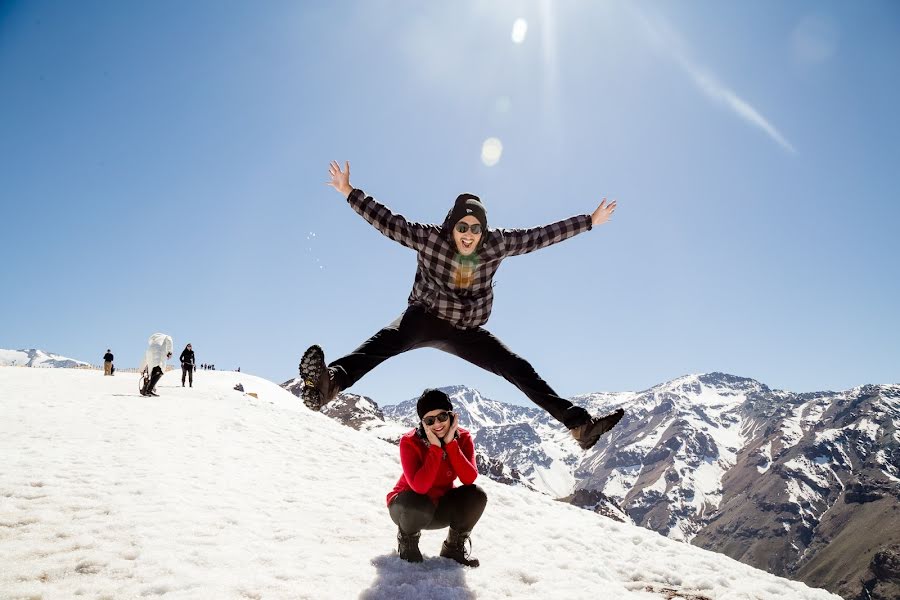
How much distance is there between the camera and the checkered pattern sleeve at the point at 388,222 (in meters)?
5.68

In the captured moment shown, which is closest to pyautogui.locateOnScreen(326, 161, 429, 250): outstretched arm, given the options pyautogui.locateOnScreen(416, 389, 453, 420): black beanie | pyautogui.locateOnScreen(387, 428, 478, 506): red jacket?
pyautogui.locateOnScreen(416, 389, 453, 420): black beanie

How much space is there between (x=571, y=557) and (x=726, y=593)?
6.69ft

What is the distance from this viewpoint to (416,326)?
5613 mm

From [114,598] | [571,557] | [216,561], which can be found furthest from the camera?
[571,557]

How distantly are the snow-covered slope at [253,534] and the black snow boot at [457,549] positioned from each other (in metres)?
0.16

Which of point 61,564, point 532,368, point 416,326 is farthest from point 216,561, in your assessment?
point 532,368

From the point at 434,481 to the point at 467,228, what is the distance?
2.90 meters

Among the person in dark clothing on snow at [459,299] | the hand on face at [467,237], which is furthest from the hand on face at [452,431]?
the hand on face at [467,237]

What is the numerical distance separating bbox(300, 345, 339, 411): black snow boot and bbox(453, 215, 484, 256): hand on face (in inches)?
76.4

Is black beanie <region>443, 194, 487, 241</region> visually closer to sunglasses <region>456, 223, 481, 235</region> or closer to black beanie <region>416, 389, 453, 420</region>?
sunglasses <region>456, 223, 481, 235</region>

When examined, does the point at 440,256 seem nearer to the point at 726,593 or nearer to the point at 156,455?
the point at 726,593

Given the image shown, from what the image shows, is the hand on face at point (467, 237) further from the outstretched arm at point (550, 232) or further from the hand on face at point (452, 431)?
the hand on face at point (452, 431)

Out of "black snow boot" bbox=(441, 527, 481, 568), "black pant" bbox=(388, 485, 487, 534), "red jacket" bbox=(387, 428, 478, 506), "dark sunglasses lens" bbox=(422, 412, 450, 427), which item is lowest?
"black snow boot" bbox=(441, 527, 481, 568)

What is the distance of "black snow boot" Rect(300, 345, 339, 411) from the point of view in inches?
181
